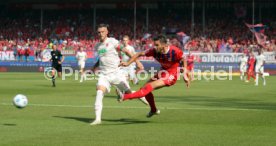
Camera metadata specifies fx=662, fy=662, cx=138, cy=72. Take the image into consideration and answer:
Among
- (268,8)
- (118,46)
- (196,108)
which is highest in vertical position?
(268,8)

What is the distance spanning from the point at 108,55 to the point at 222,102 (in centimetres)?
778

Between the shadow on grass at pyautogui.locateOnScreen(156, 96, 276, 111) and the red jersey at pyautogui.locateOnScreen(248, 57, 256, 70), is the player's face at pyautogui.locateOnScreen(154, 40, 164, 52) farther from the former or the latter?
the red jersey at pyautogui.locateOnScreen(248, 57, 256, 70)

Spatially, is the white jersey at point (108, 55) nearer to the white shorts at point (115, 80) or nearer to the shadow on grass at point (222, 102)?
the white shorts at point (115, 80)

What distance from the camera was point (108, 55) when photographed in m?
16.5

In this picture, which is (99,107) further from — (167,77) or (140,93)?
(167,77)

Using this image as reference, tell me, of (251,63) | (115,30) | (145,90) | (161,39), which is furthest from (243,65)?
(145,90)

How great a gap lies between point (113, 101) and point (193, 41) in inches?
1533

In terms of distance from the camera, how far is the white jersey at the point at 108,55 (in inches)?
645

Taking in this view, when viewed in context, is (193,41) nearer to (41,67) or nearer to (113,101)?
(41,67)

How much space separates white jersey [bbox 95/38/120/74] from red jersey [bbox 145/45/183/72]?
3.05ft

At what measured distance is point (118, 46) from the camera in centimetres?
1642

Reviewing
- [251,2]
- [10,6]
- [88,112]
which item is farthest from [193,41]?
[88,112]

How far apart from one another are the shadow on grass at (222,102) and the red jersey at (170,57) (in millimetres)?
5187

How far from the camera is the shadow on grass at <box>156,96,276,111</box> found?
21.2 metres
